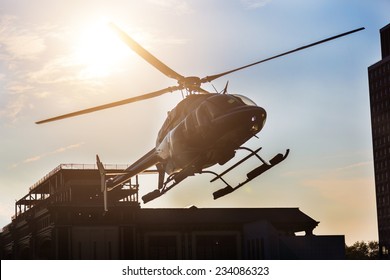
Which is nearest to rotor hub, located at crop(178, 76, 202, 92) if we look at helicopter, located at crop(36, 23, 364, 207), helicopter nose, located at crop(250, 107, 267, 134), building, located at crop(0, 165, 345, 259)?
helicopter, located at crop(36, 23, 364, 207)

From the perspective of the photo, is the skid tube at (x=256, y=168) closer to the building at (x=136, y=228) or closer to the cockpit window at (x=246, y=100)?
the cockpit window at (x=246, y=100)

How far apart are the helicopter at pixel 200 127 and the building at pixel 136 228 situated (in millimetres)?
55731

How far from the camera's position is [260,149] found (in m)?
29.0

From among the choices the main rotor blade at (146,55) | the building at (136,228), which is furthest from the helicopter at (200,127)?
the building at (136,228)

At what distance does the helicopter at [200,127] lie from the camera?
89.6 feet

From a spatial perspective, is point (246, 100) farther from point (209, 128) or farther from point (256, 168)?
point (256, 168)

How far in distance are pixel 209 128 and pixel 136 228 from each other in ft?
236

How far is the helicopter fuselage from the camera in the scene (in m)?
27.2

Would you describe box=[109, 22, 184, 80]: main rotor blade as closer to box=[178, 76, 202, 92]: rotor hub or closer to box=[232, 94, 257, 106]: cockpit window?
box=[178, 76, 202, 92]: rotor hub

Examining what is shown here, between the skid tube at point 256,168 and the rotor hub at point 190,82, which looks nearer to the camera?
the skid tube at point 256,168

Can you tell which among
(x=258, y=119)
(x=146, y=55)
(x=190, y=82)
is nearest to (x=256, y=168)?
(x=258, y=119)
